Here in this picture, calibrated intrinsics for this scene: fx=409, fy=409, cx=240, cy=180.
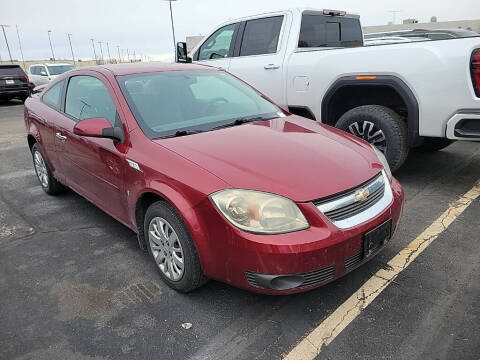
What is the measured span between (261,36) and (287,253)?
424cm

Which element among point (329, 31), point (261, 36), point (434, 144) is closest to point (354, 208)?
point (434, 144)

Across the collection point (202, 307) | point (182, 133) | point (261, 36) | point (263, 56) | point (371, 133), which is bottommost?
point (202, 307)

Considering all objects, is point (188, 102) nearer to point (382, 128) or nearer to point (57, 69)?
point (382, 128)

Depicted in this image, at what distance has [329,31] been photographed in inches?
232

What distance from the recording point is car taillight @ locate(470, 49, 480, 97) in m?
3.62

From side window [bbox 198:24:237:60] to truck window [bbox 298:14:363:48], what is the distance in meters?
1.13

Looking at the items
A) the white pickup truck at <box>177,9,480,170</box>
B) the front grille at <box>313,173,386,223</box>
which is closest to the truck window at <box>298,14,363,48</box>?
the white pickup truck at <box>177,9,480,170</box>

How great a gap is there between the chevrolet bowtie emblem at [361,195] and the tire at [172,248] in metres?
1.04

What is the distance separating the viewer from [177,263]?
2703 mm

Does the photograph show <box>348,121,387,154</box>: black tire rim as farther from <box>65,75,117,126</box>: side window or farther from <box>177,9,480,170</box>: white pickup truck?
<box>65,75,117,126</box>: side window

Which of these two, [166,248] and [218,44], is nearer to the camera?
[166,248]

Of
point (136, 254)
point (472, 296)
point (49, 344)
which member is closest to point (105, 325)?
point (49, 344)

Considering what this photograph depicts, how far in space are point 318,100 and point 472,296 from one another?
2.94 metres

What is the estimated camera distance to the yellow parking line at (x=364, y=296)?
2258 mm
